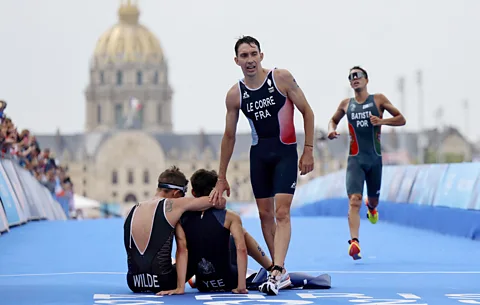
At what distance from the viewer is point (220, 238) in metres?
9.55

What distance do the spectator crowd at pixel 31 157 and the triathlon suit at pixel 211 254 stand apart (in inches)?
459

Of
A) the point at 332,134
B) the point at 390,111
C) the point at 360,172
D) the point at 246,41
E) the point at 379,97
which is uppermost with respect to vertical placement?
the point at 246,41

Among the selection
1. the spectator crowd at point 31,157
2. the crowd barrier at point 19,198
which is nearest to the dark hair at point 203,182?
the crowd barrier at point 19,198

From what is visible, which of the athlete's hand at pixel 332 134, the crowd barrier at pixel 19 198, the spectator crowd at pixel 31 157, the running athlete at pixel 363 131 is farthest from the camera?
the spectator crowd at pixel 31 157

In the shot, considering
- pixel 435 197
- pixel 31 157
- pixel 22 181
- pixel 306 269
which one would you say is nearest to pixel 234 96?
pixel 306 269

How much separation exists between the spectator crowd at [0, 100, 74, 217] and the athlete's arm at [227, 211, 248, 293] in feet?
38.5

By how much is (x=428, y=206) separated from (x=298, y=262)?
278 inches

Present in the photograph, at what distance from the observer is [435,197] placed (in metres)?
19.1

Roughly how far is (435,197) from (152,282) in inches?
403

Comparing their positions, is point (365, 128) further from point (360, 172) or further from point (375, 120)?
point (360, 172)

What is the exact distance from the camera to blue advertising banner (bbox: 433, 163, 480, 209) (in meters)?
17.0

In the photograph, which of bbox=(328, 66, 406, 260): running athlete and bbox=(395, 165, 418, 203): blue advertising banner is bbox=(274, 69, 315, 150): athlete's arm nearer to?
bbox=(328, 66, 406, 260): running athlete

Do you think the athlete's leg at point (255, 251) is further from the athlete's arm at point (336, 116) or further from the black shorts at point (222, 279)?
the athlete's arm at point (336, 116)

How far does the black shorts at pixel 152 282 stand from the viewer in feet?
31.0
